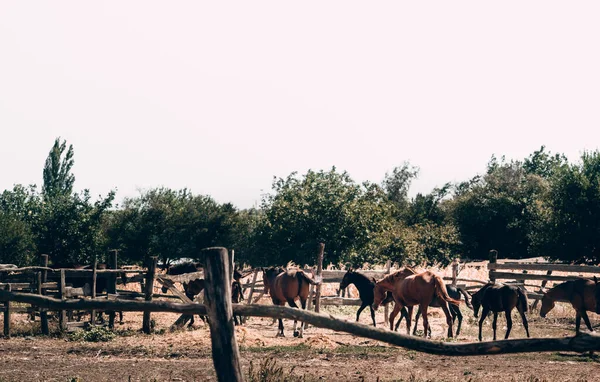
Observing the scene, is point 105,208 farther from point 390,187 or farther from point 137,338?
point 390,187

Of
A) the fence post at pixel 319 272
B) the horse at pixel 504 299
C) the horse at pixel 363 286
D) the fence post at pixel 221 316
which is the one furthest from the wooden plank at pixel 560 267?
the fence post at pixel 221 316

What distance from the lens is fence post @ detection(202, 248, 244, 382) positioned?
6.37 metres

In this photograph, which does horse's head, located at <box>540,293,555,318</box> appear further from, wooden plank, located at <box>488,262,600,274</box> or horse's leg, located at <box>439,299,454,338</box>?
wooden plank, located at <box>488,262,600,274</box>

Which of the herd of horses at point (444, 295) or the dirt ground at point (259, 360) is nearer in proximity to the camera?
the dirt ground at point (259, 360)

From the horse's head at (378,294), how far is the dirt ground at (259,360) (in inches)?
78.8

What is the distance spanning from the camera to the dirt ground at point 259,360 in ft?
38.2

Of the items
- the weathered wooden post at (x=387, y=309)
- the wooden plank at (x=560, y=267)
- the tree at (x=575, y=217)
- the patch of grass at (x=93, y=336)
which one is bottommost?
the patch of grass at (x=93, y=336)

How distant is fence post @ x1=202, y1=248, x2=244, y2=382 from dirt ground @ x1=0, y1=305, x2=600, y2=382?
278cm

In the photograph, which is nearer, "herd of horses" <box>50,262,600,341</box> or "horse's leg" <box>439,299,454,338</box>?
"herd of horses" <box>50,262,600,341</box>

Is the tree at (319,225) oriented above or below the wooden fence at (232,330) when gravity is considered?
above

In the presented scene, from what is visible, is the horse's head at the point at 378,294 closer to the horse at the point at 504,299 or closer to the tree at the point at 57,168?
the horse at the point at 504,299

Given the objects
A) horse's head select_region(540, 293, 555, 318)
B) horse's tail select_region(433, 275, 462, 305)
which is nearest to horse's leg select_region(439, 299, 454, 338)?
horse's tail select_region(433, 275, 462, 305)

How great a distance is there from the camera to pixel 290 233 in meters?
39.8

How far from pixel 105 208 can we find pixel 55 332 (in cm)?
2191
